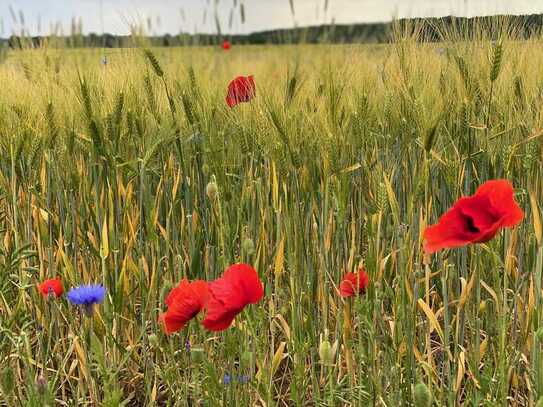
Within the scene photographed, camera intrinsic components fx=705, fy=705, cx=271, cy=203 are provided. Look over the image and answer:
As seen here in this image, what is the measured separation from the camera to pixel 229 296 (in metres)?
0.93

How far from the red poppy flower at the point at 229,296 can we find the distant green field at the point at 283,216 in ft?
0.48

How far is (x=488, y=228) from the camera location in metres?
0.86

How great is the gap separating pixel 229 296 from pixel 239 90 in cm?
85

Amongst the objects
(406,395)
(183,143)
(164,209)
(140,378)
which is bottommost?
(140,378)

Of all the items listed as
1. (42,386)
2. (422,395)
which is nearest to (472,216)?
(422,395)

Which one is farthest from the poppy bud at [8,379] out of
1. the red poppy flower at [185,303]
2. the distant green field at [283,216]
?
the red poppy flower at [185,303]

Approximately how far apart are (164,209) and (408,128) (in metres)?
0.67

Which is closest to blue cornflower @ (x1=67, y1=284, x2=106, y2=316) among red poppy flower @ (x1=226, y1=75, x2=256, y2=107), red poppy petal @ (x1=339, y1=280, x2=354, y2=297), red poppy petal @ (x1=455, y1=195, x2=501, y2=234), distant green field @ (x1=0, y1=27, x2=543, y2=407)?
distant green field @ (x1=0, y1=27, x2=543, y2=407)

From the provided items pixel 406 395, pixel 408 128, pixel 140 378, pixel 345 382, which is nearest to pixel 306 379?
pixel 345 382

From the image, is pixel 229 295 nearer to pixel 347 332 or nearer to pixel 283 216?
pixel 347 332

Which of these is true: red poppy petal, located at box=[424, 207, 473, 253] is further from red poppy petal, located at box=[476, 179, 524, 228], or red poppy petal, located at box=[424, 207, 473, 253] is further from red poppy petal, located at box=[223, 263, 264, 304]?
red poppy petal, located at box=[223, 263, 264, 304]

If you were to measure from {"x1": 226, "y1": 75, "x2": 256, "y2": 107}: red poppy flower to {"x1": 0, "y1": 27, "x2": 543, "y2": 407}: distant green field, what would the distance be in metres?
0.04

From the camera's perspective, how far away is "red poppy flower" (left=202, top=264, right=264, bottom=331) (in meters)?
0.93

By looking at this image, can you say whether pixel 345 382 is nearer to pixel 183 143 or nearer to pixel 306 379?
pixel 306 379
